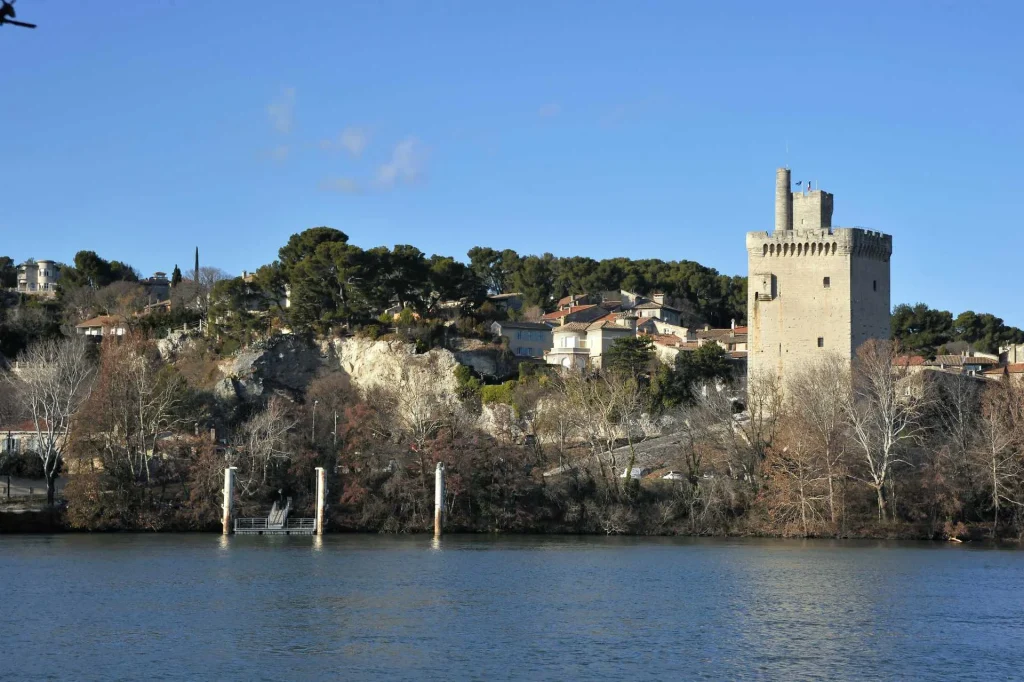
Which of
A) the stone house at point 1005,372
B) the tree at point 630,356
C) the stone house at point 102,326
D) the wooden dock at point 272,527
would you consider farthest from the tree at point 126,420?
the stone house at point 1005,372

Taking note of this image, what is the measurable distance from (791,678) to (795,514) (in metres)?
31.7

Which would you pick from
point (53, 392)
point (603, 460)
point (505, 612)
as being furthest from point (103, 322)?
point (505, 612)

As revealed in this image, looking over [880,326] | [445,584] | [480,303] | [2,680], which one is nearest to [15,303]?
[480,303]

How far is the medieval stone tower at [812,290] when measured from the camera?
71.3 m

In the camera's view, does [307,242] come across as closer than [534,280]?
Yes

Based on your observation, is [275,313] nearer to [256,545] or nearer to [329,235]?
[329,235]

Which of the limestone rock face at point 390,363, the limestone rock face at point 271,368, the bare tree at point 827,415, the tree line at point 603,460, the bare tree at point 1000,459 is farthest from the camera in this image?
the limestone rock face at point 390,363

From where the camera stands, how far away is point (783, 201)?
75125mm

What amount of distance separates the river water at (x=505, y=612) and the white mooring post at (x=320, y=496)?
5.89 m

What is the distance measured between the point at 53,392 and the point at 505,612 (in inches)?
1375

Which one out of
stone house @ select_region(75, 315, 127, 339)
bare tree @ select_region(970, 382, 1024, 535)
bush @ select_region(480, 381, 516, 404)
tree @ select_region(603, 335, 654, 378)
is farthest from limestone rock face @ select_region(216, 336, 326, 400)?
bare tree @ select_region(970, 382, 1024, 535)

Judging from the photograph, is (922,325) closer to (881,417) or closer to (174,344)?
(881,417)

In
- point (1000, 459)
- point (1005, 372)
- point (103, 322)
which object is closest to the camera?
point (1000, 459)

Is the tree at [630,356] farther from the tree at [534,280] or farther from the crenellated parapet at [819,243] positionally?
the tree at [534,280]
